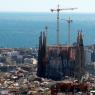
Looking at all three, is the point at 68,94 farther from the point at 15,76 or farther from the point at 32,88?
the point at 15,76

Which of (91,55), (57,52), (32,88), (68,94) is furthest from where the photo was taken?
(91,55)

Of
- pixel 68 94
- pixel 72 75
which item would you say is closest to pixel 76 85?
pixel 68 94

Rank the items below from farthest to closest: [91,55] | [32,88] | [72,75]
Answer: [91,55] → [72,75] → [32,88]

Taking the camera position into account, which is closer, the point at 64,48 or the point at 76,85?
the point at 76,85

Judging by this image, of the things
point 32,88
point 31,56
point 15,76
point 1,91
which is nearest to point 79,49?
point 15,76

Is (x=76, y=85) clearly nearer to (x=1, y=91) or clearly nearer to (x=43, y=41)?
(x=1, y=91)

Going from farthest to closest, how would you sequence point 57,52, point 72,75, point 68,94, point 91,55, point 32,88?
point 91,55 → point 57,52 → point 72,75 → point 32,88 → point 68,94

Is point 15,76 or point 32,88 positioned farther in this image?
point 15,76

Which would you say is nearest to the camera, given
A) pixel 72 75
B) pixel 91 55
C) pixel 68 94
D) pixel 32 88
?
pixel 68 94
